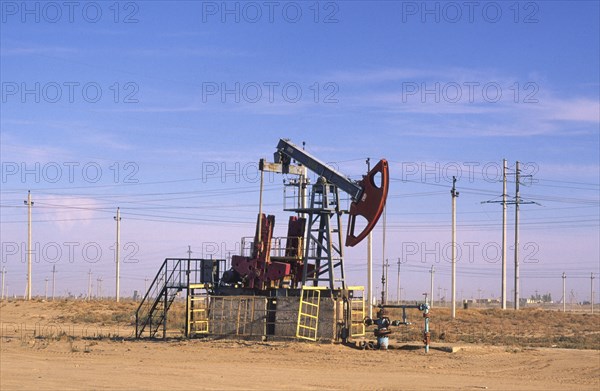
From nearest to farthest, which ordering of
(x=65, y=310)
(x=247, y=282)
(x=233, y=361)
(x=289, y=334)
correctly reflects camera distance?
(x=233, y=361), (x=289, y=334), (x=247, y=282), (x=65, y=310)

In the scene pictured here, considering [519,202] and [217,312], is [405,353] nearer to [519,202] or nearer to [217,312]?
[217,312]

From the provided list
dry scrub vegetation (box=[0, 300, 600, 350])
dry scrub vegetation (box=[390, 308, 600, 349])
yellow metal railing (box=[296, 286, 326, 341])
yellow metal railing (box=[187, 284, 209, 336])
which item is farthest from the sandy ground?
dry scrub vegetation (box=[0, 300, 600, 350])

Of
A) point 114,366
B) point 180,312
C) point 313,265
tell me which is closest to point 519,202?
point 180,312

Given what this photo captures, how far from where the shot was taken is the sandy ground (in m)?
17.8

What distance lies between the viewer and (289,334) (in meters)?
27.6

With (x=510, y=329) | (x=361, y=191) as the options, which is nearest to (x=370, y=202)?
(x=361, y=191)

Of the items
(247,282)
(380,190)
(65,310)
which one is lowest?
(65,310)

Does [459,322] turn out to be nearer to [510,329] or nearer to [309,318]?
[510,329]

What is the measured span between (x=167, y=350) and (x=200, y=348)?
1107 mm

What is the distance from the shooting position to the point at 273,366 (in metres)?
22.0

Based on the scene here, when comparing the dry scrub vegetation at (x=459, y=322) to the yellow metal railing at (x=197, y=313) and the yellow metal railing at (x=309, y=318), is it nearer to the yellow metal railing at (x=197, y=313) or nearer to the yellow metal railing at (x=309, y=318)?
the yellow metal railing at (x=197, y=313)

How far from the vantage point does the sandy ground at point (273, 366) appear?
17828 mm

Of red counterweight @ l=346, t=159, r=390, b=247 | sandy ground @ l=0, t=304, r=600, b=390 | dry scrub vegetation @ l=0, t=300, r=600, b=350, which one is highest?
red counterweight @ l=346, t=159, r=390, b=247

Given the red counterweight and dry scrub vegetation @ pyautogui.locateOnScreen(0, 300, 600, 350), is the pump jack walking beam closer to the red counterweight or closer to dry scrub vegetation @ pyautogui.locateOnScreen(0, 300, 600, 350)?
the red counterweight
